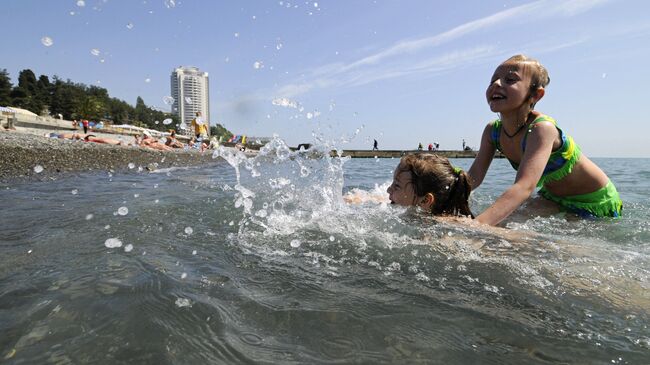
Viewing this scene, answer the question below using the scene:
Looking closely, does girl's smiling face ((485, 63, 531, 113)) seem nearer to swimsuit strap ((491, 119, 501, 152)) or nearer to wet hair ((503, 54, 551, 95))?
wet hair ((503, 54, 551, 95))

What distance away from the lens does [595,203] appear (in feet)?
13.3

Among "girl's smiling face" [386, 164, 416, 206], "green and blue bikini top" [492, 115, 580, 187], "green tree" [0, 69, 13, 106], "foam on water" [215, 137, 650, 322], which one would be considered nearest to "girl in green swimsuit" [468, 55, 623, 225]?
"green and blue bikini top" [492, 115, 580, 187]

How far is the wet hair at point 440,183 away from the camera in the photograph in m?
3.24

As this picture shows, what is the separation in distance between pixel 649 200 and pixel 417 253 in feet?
19.6

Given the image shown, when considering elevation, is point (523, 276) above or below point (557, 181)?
below

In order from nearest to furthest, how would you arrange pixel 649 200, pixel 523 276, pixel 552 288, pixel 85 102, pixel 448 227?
pixel 552 288 < pixel 523 276 < pixel 448 227 < pixel 649 200 < pixel 85 102

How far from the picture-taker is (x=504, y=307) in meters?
1.86

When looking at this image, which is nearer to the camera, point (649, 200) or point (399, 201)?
point (399, 201)

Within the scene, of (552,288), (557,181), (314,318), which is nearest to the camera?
(314,318)

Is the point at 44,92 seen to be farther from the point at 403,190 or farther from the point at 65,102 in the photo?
the point at 403,190

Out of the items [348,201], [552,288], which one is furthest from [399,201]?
[552,288]

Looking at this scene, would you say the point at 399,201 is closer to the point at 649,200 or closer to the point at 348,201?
the point at 348,201

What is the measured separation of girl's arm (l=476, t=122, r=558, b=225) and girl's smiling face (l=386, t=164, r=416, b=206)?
581 mm

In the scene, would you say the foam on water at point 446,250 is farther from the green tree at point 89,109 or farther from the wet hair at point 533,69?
the green tree at point 89,109
